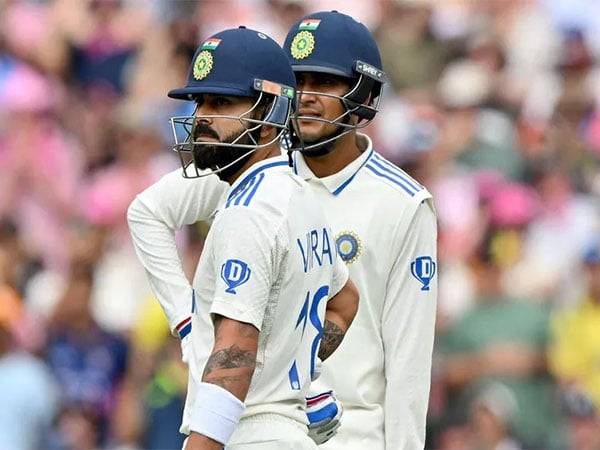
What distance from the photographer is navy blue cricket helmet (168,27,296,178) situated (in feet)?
18.8

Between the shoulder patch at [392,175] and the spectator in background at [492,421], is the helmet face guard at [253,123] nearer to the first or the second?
the shoulder patch at [392,175]

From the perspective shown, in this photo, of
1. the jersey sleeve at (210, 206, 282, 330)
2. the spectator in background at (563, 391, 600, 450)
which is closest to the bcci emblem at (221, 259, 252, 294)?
the jersey sleeve at (210, 206, 282, 330)

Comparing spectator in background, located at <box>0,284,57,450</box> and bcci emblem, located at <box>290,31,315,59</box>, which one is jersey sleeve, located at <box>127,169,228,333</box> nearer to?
bcci emblem, located at <box>290,31,315,59</box>

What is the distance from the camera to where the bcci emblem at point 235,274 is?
5434 millimetres

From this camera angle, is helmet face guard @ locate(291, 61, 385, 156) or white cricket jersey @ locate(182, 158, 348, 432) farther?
helmet face guard @ locate(291, 61, 385, 156)

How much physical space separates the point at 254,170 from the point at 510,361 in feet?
20.4

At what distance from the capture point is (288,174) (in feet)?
19.0

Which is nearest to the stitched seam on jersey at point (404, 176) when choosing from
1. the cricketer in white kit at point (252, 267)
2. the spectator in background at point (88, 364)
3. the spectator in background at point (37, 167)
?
the cricketer in white kit at point (252, 267)

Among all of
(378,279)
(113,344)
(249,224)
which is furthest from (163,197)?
(113,344)

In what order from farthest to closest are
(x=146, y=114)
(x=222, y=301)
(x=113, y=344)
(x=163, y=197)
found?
(x=146, y=114)
(x=113, y=344)
(x=163, y=197)
(x=222, y=301)

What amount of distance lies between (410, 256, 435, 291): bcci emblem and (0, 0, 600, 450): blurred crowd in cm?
442

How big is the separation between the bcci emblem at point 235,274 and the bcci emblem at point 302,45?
1744mm

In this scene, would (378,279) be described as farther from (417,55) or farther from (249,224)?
(417,55)

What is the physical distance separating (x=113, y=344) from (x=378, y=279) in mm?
4969
